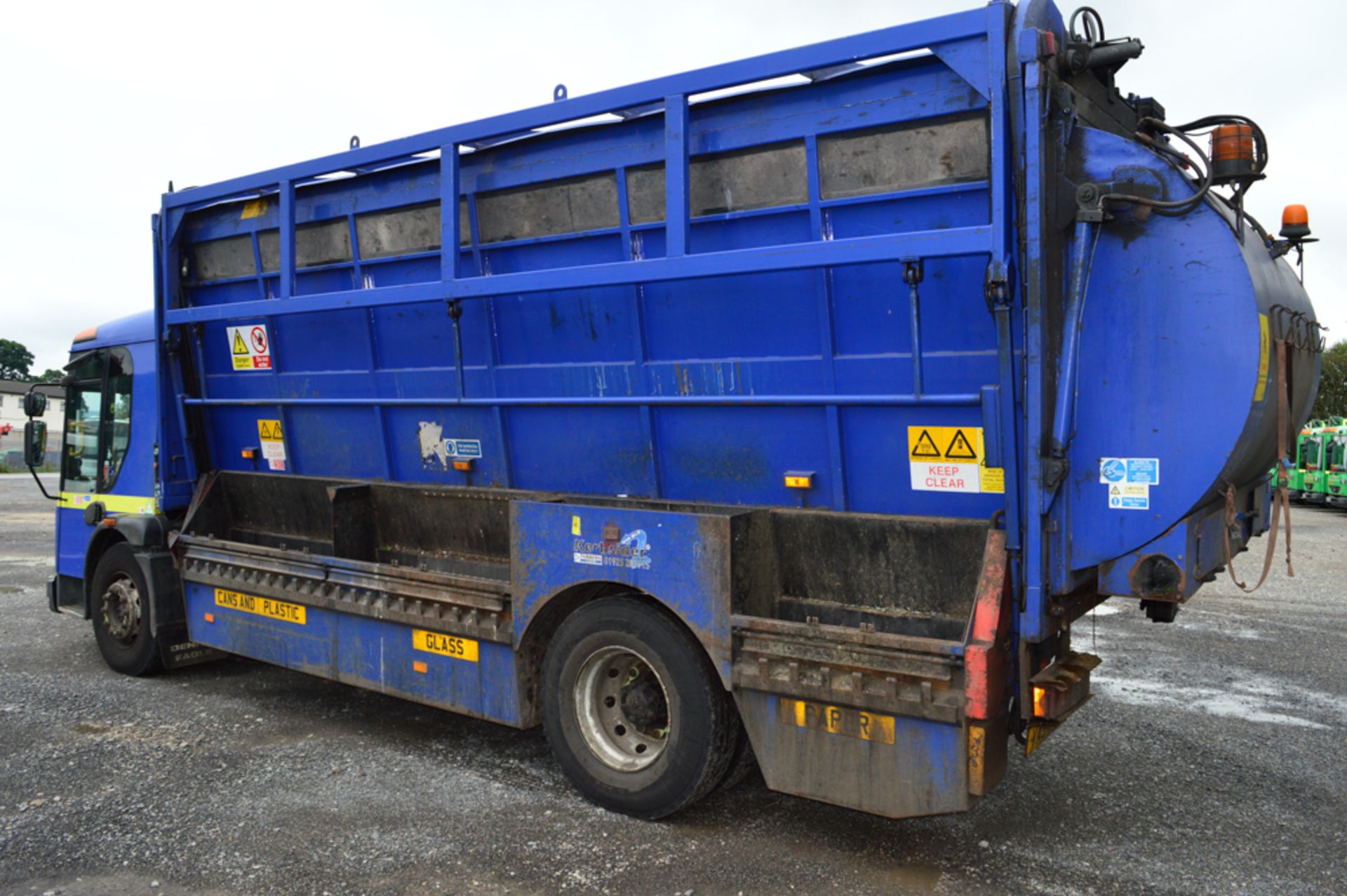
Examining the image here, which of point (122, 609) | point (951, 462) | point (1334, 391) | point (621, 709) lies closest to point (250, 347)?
point (122, 609)

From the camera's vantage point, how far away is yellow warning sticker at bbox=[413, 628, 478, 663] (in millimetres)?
5180

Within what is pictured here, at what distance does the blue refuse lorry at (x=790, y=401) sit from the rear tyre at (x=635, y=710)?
0.06 ft

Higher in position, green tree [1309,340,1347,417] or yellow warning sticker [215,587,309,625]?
green tree [1309,340,1347,417]

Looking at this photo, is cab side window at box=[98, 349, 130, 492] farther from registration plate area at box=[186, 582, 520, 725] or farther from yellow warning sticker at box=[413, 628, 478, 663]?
yellow warning sticker at box=[413, 628, 478, 663]

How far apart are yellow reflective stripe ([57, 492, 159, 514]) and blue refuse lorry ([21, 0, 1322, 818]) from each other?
1116 mm

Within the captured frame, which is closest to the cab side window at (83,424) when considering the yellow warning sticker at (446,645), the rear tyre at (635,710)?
the yellow warning sticker at (446,645)

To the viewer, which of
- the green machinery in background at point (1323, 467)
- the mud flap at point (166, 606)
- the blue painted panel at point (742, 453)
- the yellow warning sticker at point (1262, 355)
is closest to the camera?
the yellow warning sticker at point (1262, 355)

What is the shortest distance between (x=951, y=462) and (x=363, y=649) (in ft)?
11.5

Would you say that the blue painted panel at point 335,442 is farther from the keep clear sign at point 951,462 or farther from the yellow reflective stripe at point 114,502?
the keep clear sign at point 951,462

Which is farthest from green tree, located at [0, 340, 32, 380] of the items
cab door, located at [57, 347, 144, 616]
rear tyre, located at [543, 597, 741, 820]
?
rear tyre, located at [543, 597, 741, 820]

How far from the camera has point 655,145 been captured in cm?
482

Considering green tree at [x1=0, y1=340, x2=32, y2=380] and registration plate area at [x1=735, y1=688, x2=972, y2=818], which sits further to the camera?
green tree at [x1=0, y1=340, x2=32, y2=380]

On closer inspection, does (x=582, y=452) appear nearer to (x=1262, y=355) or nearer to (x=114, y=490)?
(x=1262, y=355)

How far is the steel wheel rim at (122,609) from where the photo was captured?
284 inches
